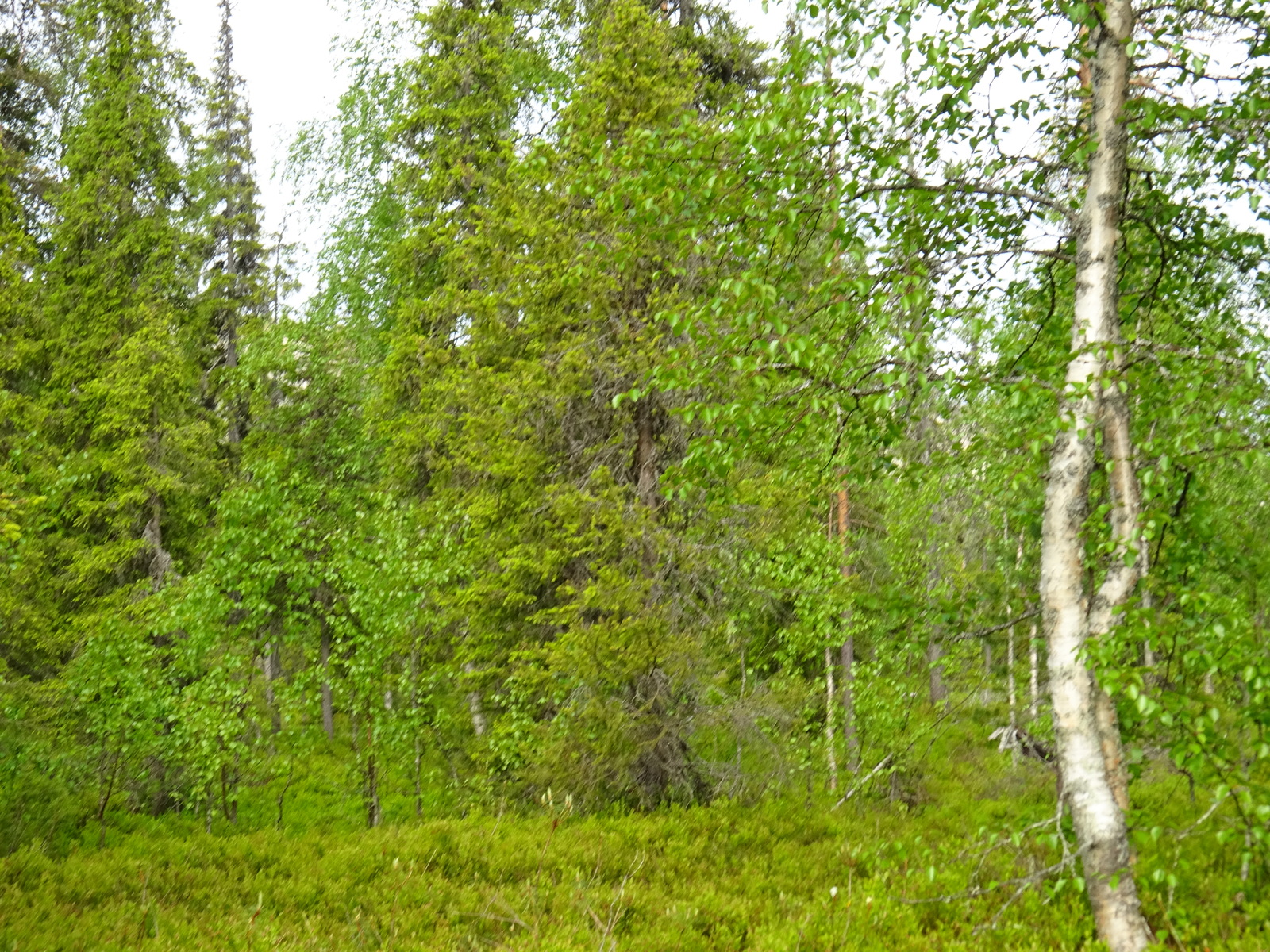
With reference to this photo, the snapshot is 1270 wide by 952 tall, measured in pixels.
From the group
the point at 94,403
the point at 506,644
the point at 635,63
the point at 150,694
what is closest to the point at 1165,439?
the point at 635,63

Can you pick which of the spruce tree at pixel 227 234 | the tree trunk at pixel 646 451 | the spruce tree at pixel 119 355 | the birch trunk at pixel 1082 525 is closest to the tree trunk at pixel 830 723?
the tree trunk at pixel 646 451

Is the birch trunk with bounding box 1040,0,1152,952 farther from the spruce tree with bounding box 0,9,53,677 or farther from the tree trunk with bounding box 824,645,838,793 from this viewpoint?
the spruce tree with bounding box 0,9,53,677

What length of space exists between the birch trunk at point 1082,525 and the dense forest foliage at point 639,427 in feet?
0.08

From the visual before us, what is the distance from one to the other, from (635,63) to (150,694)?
11578mm

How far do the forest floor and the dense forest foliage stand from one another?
376 mm

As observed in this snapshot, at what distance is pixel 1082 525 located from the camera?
520cm

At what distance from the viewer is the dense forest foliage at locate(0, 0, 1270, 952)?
5.29m

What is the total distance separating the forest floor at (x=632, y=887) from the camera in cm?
594

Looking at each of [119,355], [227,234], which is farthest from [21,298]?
[227,234]

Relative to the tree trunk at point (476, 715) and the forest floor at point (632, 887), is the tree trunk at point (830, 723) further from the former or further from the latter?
the tree trunk at point (476, 715)

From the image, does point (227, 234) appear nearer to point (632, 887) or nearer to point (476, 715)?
point (476, 715)

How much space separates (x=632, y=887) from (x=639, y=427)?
18.3 ft

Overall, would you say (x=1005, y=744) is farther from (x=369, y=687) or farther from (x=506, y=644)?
(x=369, y=687)

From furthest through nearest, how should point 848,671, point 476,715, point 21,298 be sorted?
point 476,715 → point 848,671 → point 21,298
